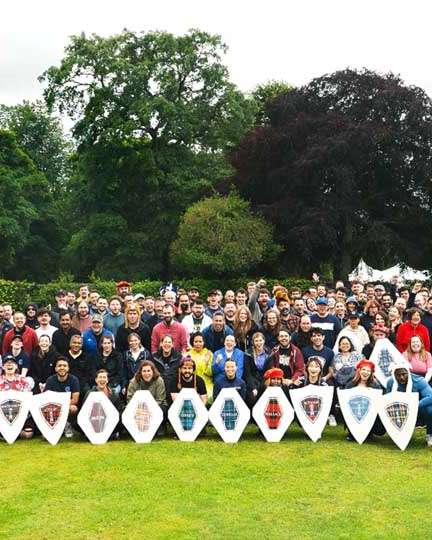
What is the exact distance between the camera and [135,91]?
105ft

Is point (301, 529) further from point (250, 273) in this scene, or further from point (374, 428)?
point (250, 273)

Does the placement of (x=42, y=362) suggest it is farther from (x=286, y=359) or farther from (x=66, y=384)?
(x=286, y=359)

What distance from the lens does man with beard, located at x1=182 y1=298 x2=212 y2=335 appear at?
10.1 m

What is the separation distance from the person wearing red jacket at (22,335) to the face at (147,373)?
1.65 meters

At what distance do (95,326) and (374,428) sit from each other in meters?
3.61

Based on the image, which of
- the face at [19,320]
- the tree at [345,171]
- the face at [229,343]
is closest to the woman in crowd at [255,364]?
the face at [229,343]

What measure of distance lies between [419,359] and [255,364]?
198cm

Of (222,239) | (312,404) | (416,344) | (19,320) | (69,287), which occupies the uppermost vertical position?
(222,239)

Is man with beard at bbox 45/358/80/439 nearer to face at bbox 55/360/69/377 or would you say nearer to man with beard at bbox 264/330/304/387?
face at bbox 55/360/69/377

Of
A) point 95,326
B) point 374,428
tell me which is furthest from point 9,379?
point 374,428

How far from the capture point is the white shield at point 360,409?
27.1 feet

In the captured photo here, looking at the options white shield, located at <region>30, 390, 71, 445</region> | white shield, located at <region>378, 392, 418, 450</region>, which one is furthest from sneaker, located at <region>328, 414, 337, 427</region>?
white shield, located at <region>30, 390, 71, 445</region>

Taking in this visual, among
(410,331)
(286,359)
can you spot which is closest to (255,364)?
(286,359)

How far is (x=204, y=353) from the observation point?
9.07 m
